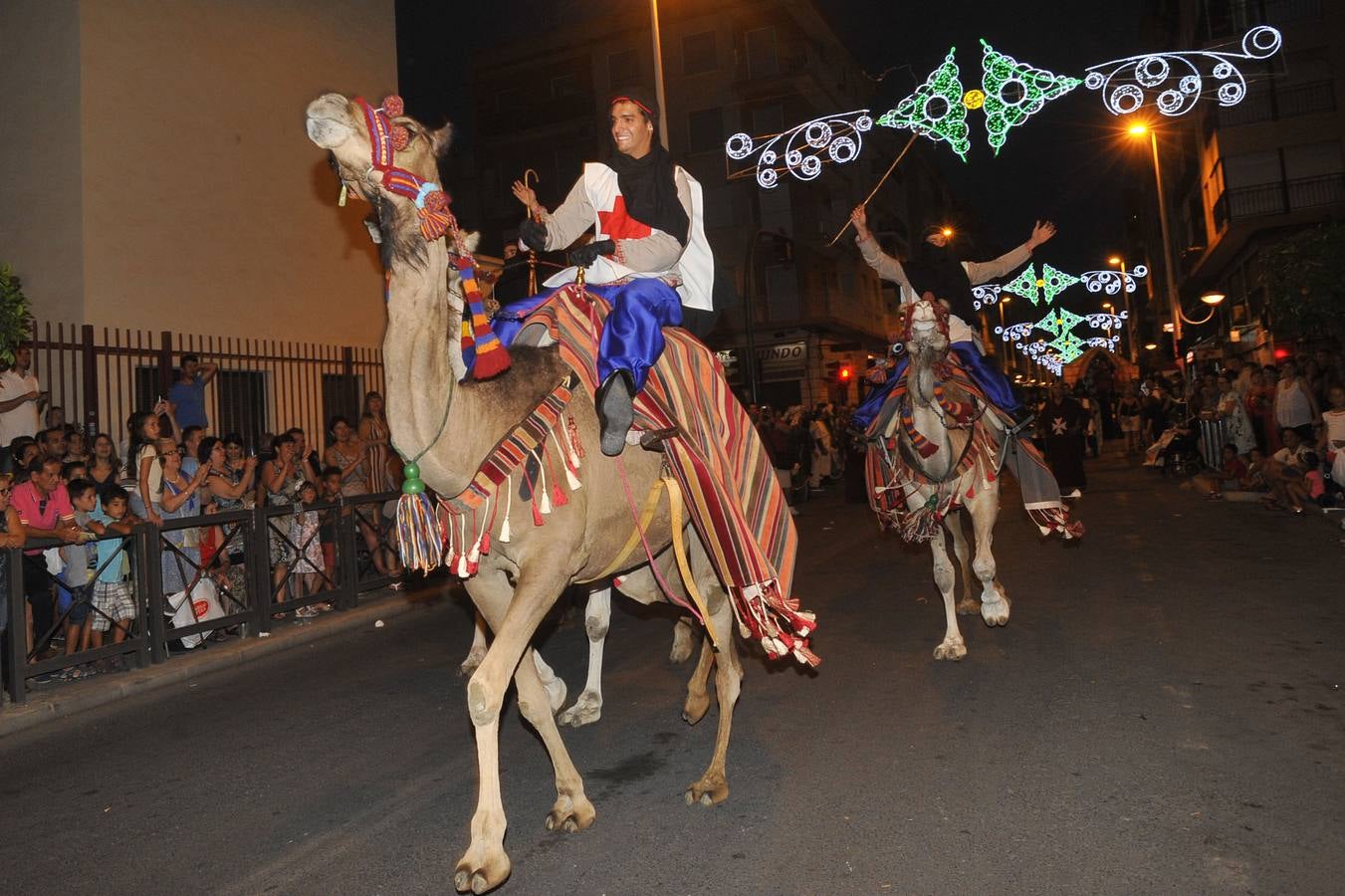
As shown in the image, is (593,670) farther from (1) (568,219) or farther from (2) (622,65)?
(2) (622,65)

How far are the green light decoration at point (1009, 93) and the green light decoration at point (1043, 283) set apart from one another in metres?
18.2

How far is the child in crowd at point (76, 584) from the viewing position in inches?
307

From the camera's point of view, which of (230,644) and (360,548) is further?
(360,548)

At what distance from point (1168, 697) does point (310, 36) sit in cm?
1742

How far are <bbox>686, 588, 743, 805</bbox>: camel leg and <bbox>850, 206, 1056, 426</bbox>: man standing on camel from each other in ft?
11.8

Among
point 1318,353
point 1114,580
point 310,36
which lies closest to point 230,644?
point 1114,580

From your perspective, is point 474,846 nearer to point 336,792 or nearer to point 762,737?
point 336,792

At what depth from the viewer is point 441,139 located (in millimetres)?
3873

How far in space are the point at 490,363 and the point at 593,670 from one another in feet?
9.52

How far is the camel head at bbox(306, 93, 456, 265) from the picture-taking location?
3.38 metres

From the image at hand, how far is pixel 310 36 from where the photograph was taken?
17203mm

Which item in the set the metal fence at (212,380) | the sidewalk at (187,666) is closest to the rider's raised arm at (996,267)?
the sidewalk at (187,666)

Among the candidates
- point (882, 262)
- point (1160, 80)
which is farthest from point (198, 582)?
point (1160, 80)

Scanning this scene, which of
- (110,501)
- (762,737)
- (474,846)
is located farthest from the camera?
(110,501)
